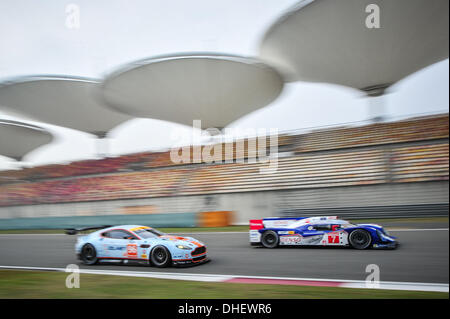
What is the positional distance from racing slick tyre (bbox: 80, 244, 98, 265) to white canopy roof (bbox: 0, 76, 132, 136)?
18262 mm

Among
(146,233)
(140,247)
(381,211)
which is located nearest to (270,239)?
(146,233)

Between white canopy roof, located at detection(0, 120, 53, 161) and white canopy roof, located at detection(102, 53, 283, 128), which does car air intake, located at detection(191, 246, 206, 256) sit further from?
white canopy roof, located at detection(102, 53, 283, 128)

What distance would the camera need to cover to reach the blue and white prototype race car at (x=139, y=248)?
24.9 ft

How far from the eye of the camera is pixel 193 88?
23672mm

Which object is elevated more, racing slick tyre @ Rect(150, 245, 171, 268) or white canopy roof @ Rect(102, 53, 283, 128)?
white canopy roof @ Rect(102, 53, 283, 128)

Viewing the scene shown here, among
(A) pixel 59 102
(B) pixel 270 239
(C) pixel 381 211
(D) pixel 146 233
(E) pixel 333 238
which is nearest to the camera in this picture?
(D) pixel 146 233

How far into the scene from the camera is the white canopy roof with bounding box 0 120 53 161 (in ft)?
27.9

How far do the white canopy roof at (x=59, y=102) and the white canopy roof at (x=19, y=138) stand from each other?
8.45 m

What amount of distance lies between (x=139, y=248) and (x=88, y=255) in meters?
1.58

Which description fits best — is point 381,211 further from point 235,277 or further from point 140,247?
point 140,247

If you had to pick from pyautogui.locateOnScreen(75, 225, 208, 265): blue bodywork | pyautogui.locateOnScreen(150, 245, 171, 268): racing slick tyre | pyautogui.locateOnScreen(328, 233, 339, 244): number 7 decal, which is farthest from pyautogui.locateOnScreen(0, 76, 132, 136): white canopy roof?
pyautogui.locateOnScreen(328, 233, 339, 244): number 7 decal

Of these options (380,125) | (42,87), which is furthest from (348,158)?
(42,87)

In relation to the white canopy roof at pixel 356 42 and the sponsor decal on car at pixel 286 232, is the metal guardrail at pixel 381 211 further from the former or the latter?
the white canopy roof at pixel 356 42
